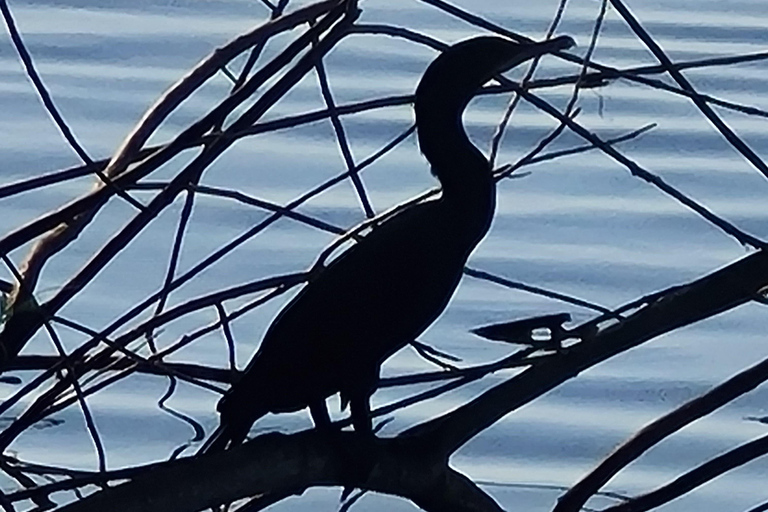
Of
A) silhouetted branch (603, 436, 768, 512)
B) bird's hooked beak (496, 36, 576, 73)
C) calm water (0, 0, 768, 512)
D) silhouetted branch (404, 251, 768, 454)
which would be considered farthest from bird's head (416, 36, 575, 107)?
calm water (0, 0, 768, 512)

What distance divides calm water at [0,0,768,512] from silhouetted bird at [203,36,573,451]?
12.6 inches

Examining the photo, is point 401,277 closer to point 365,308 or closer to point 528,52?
point 365,308

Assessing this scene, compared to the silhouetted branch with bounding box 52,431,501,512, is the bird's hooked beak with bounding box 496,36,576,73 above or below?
above

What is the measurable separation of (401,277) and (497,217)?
0.89 metres

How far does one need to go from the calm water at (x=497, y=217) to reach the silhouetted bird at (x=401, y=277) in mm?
320

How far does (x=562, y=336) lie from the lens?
90cm

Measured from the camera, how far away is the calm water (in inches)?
57.5

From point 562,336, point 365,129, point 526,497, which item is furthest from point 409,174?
point 562,336

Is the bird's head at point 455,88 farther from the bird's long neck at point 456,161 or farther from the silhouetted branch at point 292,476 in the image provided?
the silhouetted branch at point 292,476

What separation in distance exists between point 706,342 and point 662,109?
55 centimetres

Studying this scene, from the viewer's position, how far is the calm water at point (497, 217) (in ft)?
4.79

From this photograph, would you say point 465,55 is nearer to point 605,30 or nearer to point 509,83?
point 509,83

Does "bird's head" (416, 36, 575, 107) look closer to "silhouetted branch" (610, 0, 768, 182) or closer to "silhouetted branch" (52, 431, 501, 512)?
"silhouetted branch" (610, 0, 768, 182)

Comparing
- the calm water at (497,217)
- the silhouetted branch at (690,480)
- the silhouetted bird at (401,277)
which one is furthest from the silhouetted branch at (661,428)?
the calm water at (497,217)
